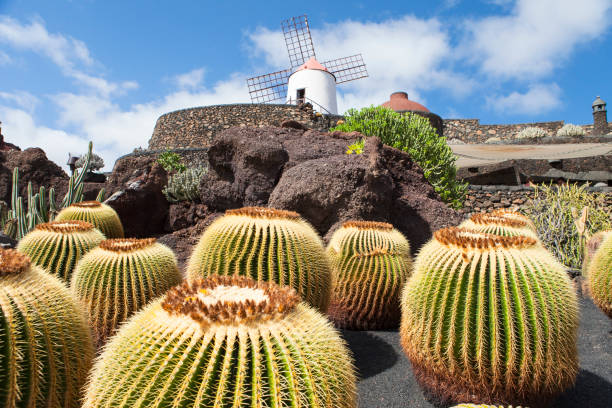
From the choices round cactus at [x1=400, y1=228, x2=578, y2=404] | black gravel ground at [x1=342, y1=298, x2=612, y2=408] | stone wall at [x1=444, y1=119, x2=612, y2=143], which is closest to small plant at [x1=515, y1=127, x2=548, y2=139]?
stone wall at [x1=444, y1=119, x2=612, y2=143]

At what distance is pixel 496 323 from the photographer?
251 centimetres

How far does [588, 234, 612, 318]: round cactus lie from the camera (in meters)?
4.05

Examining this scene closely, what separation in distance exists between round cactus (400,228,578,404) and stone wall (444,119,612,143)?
29.2 m

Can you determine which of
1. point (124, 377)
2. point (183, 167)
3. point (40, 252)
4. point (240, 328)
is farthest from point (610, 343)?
point (183, 167)

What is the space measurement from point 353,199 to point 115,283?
3091mm

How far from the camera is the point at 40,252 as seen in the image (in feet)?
12.7

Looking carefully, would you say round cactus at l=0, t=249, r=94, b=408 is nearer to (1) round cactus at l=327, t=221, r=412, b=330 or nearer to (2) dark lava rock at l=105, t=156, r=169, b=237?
(1) round cactus at l=327, t=221, r=412, b=330

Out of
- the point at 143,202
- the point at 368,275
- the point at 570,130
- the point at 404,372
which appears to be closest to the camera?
the point at 404,372

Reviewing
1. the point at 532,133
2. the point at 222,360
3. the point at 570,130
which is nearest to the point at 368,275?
the point at 222,360

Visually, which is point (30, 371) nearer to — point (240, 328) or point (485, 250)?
point (240, 328)

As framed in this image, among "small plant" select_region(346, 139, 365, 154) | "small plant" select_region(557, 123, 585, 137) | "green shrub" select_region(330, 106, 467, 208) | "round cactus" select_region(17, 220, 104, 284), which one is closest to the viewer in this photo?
"round cactus" select_region(17, 220, 104, 284)

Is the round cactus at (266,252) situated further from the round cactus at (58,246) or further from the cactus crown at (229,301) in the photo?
the round cactus at (58,246)

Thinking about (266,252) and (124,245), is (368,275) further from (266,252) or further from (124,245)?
(124,245)

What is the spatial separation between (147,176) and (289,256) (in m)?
6.78
